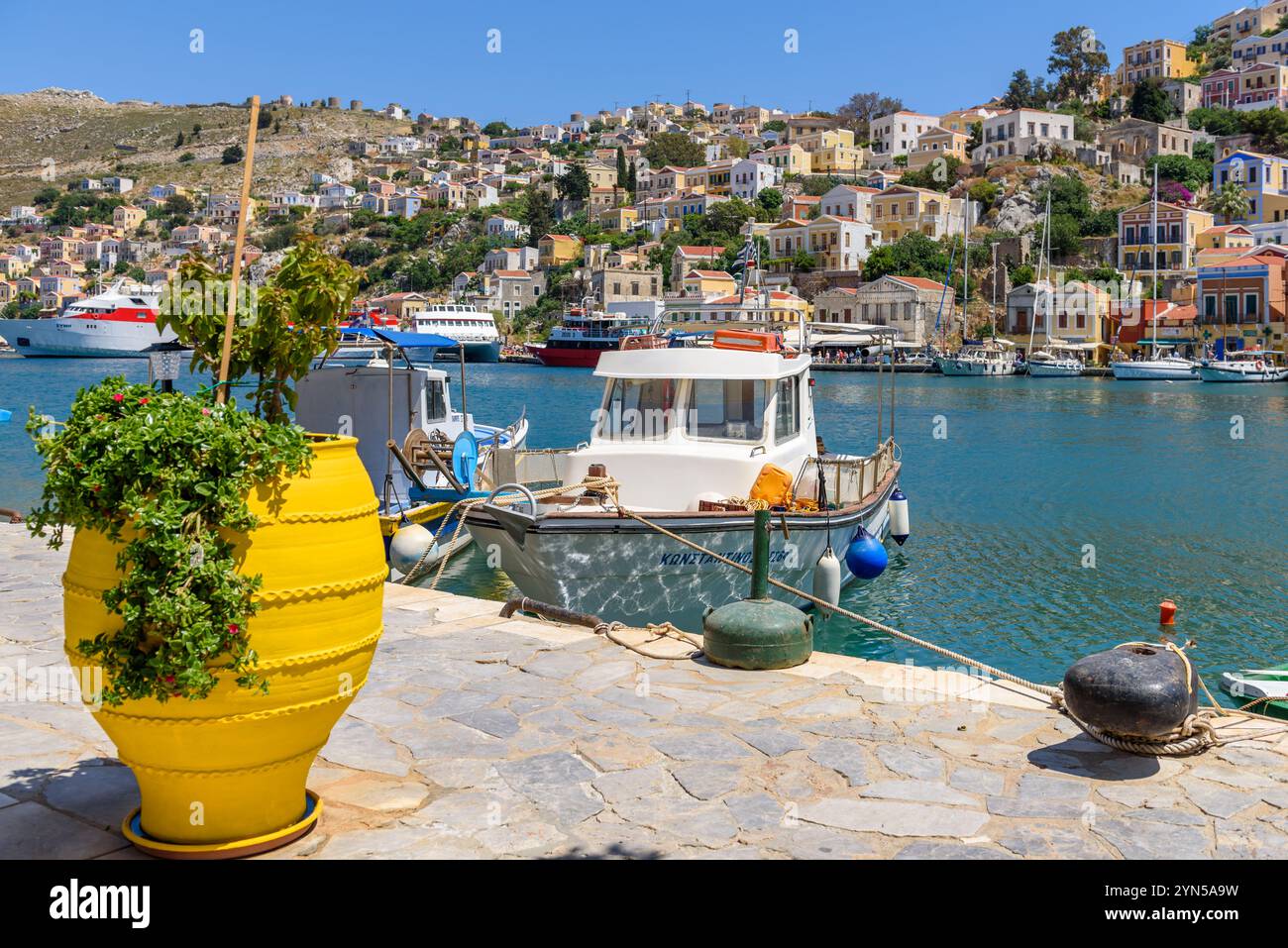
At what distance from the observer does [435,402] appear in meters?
18.8

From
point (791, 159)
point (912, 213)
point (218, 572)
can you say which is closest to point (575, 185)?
point (791, 159)

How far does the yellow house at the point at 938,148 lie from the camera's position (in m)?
136

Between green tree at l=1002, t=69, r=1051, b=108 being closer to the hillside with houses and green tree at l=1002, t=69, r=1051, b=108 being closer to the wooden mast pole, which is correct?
the hillside with houses

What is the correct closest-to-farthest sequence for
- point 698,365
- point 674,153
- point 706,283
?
point 698,365 < point 706,283 < point 674,153

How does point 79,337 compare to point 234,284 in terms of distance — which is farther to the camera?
point 79,337

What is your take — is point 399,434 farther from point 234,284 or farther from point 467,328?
point 467,328

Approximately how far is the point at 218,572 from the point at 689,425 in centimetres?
907

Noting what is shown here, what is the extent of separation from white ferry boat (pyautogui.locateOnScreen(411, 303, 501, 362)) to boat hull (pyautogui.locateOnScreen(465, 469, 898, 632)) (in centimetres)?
8720

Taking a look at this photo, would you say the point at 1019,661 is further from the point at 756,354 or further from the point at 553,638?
the point at 553,638

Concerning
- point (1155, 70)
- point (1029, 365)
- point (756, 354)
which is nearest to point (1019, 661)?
point (756, 354)

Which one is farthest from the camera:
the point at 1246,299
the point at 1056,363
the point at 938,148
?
the point at 938,148

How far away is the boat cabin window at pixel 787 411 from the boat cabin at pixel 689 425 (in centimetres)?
1

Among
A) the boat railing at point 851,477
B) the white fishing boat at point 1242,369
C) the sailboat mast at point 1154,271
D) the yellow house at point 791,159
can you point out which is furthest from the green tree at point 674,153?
the boat railing at point 851,477
